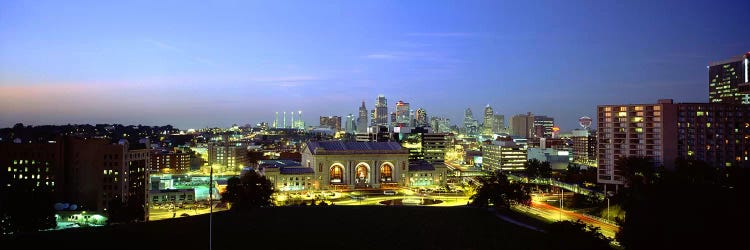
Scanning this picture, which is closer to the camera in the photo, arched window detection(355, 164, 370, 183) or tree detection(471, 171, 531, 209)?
tree detection(471, 171, 531, 209)

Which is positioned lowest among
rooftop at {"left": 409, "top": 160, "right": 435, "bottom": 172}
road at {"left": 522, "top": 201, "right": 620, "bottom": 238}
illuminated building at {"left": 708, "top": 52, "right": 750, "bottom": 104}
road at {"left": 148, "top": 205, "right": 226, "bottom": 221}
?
road at {"left": 148, "top": 205, "right": 226, "bottom": 221}

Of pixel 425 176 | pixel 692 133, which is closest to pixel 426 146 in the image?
pixel 425 176

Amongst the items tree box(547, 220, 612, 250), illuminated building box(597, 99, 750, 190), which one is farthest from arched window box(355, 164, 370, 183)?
tree box(547, 220, 612, 250)

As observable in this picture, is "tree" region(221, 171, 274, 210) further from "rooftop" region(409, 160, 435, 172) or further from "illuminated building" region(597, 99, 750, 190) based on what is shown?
"illuminated building" region(597, 99, 750, 190)

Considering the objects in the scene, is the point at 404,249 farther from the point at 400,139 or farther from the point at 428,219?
the point at 400,139

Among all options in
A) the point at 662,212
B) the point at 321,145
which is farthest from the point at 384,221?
the point at 321,145
